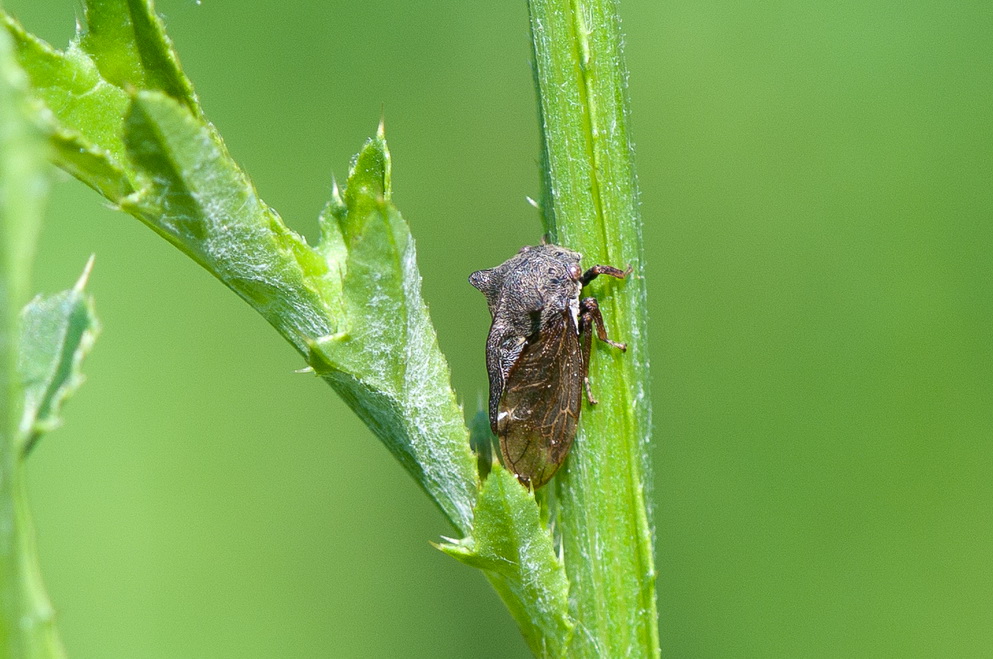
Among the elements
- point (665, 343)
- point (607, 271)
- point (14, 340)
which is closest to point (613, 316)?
point (607, 271)

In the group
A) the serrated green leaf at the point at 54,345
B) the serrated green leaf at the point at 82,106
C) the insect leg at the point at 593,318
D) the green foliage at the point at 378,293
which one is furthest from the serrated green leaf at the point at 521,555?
the serrated green leaf at the point at 82,106

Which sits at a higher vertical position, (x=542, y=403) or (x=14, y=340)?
(x=542, y=403)

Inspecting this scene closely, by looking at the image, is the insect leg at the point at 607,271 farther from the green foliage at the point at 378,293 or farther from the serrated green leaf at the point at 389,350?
the serrated green leaf at the point at 389,350

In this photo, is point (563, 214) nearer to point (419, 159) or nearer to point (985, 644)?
point (419, 159)

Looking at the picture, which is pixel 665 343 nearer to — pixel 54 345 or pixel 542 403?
pixel 542 403

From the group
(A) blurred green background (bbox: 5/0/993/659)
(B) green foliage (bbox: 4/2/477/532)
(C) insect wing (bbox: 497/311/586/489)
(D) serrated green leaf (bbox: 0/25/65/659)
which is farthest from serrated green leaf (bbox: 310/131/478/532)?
(A) blurred green background (bbox: 5/0/993/659)

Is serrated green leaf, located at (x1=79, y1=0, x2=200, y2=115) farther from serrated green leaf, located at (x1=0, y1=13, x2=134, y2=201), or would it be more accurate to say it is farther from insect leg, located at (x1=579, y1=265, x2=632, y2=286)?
insect leg, located at (x1=579, y1=265, x2=632, y2=286)
